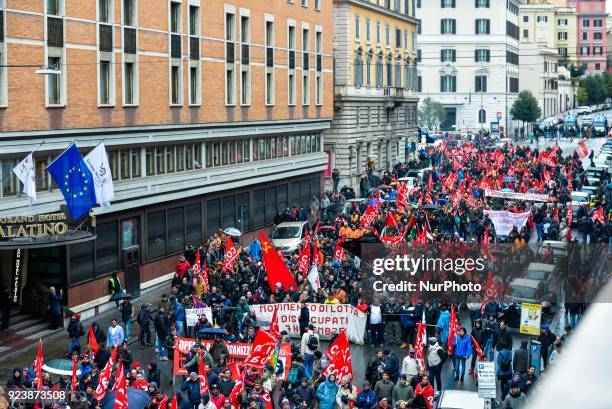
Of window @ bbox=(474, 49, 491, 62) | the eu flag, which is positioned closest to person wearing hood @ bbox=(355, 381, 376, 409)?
the eu flag

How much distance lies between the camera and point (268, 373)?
63.5 feet

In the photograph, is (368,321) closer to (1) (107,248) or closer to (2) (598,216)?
(1) (107,248)

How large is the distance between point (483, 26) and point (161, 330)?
10670cm

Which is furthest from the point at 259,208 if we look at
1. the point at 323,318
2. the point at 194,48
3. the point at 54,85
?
the point at 323,318

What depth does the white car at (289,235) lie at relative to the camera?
39.7 m

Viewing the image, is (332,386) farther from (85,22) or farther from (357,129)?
(357,129)

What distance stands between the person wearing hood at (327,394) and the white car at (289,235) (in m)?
21.1

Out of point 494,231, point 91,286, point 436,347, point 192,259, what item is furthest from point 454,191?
point 436,347

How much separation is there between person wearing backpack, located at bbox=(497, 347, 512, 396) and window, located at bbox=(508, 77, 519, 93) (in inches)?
4457

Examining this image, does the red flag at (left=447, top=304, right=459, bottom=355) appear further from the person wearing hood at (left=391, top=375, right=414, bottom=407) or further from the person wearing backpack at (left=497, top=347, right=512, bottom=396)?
the person wearing hood at (left=391, top=375, right=414, bottom=407)

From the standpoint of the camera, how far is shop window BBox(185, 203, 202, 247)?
38938 millimetres

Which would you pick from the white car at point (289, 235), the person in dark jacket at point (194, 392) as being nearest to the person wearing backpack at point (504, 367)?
the person in dark jacket at point (194, 392)

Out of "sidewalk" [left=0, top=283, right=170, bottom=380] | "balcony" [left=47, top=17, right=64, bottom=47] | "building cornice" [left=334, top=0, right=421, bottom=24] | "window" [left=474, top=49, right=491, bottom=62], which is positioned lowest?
"sidewalk" [left=0, top=283, right=170, bottom=380]

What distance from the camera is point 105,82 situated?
32.8 metres
